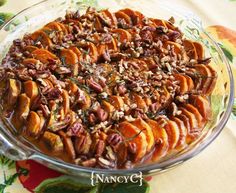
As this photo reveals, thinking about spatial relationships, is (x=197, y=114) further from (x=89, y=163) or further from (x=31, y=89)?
(x=31, y=89)

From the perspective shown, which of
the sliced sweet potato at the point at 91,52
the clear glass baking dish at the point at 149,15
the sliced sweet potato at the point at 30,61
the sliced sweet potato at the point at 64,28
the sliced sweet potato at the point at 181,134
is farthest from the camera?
the sliced sweet potato at the point at 64,28

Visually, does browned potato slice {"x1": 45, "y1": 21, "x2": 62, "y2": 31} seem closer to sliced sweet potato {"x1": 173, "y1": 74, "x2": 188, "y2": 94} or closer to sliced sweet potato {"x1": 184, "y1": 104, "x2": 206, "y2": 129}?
sliced sweet potato {"x1": 173, "y1": 74, "x2": 188, "y2": 94}

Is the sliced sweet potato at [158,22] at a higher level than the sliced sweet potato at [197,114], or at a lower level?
higher

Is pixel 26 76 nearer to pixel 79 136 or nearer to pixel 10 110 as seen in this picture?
pixel 10 110

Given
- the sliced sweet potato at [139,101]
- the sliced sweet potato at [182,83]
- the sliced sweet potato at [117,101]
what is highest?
the sliced sweet potato at [182,83]

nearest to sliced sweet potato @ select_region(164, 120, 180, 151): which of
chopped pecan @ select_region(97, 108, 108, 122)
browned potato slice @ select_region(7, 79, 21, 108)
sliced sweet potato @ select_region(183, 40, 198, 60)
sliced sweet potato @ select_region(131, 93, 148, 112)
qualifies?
sliced sweet potato @ select_region(131, 93, 148, 112)

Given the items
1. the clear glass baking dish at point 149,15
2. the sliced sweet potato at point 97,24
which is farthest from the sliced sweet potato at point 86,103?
the sliced sweet potato at point 97,24

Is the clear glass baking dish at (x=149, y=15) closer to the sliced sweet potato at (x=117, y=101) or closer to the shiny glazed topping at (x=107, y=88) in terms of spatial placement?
the shiny glazed topping at (x=107, y=88)

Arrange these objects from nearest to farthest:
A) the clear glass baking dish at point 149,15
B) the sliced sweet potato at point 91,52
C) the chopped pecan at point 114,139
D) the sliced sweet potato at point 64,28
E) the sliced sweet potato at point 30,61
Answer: the clear glass baking dish at point 149,15 → the chopped pecan at point 114,139 → the sliced sweet potato at point 30,61 → the sliced sweet potato at point 91,52 → the sliced sweet potato at point 64,28
